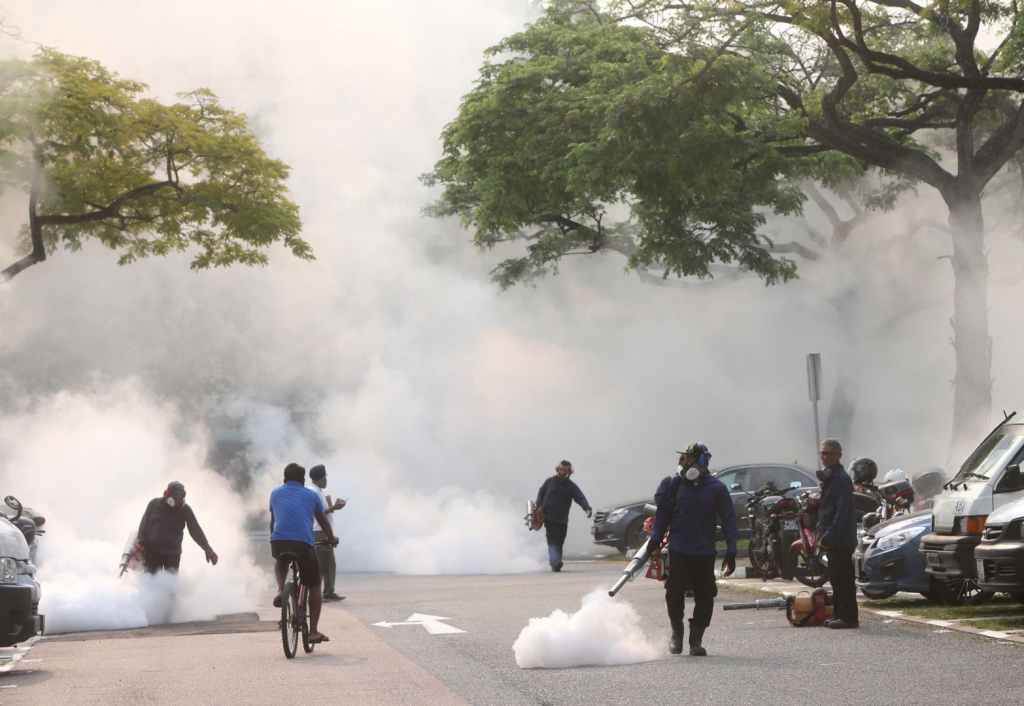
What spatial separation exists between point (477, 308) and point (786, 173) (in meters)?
15.5

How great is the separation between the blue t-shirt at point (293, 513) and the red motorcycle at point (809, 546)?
5735 millimetres

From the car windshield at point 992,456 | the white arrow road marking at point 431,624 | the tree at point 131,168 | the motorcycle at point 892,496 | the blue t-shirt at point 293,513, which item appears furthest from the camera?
the tree at point 131,168

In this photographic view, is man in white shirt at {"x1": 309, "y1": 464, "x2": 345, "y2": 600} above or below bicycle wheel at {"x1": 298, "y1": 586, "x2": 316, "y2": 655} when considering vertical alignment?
above

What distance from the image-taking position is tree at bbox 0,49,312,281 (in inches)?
843

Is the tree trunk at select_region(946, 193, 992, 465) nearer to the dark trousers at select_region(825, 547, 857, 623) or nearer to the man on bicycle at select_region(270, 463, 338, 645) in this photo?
the dark trousers at select_region(825, 547, 857, 623)

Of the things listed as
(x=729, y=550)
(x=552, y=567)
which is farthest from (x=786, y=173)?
(x=729, y=550)

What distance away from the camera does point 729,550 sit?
35.8 feet

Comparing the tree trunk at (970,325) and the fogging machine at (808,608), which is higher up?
the tree trunk at (970,325)

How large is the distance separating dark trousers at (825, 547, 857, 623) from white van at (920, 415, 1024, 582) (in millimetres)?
715

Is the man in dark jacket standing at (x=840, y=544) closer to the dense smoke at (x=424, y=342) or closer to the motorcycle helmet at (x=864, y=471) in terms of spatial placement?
the motorcycle helmet at (x=864, y=471)

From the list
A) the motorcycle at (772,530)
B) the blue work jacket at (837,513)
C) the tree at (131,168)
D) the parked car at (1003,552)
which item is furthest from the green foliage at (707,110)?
the parked car at (1003,552)

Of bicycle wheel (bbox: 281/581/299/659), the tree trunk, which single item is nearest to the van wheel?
bicycle wheel (bbox: 281/581/299/659)

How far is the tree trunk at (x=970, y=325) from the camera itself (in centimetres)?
2036

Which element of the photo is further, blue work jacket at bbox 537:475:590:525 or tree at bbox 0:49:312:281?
blue work jacket at bbox 537:475:590:525
